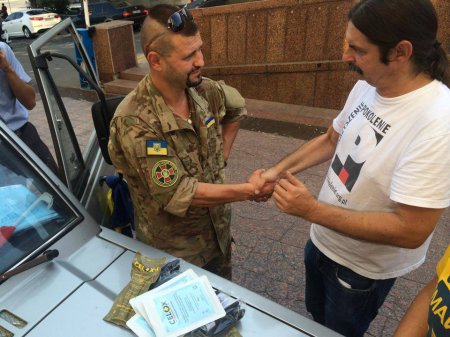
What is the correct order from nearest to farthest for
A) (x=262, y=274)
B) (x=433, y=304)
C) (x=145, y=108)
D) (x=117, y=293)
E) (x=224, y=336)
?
1. (x=433, y=304)
2. (x=224, y=336)
3. (x=117, y=293)
4. (x=145, y=108)
5. (x=262, y=274)

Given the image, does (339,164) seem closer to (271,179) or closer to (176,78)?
(271,179)

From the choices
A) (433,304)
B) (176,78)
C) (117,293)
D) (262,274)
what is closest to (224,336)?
(117,293)

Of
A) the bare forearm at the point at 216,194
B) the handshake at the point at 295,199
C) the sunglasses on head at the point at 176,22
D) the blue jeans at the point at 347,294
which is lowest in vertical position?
the blue jeans at the point at 347,294

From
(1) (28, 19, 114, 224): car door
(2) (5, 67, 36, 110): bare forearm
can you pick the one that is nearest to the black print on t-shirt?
(1) (28, 19, 114, 224): car door

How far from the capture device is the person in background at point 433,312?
111cm

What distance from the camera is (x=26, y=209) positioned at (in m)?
1.69

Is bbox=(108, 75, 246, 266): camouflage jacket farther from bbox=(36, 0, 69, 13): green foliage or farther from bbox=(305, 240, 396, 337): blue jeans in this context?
bbox=(36, 0, 69, 13): green foliage

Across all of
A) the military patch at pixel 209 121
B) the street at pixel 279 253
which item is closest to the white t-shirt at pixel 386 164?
the military patch at pixel 209 121

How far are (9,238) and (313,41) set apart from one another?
5329mm

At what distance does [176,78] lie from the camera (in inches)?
68.7

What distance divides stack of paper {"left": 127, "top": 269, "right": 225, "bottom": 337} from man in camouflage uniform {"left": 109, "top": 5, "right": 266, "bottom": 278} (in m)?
0.41

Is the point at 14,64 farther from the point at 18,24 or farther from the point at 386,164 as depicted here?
the point at 18,24

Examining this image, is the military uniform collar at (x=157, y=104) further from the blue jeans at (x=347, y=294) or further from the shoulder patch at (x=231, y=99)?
the blue jeans at (x=347, y=294)

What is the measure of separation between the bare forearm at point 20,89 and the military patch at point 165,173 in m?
1.81
